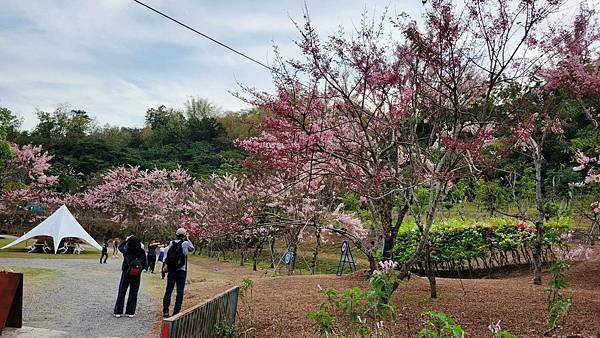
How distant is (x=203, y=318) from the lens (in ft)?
17.3

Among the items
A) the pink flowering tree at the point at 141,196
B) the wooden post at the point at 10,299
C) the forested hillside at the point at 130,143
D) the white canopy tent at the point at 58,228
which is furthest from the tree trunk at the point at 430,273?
the forested hillside at the point at 130,143

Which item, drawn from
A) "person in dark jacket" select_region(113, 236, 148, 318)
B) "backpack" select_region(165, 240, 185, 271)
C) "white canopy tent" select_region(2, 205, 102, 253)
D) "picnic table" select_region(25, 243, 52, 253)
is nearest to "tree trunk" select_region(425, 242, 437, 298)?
"backpack" select_region(165, 240, 185, 271)

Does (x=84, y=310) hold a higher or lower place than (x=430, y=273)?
lower

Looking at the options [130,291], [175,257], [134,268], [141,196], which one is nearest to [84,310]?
[130,291]

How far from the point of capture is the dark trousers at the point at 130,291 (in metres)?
8.02

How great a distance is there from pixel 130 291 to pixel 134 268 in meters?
0.52

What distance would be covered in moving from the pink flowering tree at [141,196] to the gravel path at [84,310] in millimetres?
17041

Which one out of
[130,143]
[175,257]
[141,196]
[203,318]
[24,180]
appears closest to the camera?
[203,318]

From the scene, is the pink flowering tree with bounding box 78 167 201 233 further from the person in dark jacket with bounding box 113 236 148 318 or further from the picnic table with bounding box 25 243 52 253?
the person in dark jacket with bounding box 113 236 148 318

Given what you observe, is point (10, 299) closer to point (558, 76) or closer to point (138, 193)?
point (558, 76)

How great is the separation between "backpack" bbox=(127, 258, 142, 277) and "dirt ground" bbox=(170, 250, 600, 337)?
68.9 inches

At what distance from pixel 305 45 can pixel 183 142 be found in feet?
141

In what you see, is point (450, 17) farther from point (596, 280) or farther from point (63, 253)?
point (63, 253)

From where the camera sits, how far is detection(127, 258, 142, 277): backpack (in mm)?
Answer: 7918
